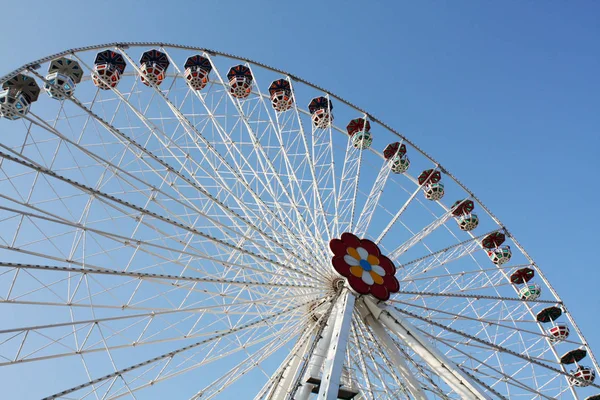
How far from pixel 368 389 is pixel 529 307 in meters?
10.5

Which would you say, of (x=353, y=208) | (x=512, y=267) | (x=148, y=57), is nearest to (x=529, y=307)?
(x=512, y=267)

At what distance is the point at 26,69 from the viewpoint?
13.3 metres

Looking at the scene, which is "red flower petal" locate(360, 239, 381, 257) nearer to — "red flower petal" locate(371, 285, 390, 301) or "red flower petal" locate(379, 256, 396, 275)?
"red flower petal" locate(379, 256, 396, 275)

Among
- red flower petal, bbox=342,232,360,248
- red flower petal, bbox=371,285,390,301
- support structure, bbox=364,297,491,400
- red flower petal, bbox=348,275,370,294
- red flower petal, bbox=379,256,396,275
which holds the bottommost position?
support structure, bbox=364,297,491,400

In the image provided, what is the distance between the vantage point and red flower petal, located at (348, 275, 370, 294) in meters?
15.7

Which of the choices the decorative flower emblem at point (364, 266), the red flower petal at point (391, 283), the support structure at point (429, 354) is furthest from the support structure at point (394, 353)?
the red flower petal at point (391, 283)

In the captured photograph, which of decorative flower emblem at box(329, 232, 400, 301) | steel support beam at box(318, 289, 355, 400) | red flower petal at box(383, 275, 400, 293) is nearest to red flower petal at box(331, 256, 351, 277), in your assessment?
decorative flower emblem at box(329, 232, 400, 301)

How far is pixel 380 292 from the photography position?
1608cm

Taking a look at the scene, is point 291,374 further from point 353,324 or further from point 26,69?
point 26,69

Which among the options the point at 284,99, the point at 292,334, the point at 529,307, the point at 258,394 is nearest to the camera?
the point at 258,394

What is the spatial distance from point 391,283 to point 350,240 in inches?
73.1

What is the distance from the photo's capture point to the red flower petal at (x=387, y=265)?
1711 cm

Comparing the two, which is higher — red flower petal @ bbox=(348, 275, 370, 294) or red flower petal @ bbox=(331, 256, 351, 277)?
red flower petal @ bbox=(331, 256, 351, 277)

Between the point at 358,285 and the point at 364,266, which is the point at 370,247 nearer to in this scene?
the point at 364,266
